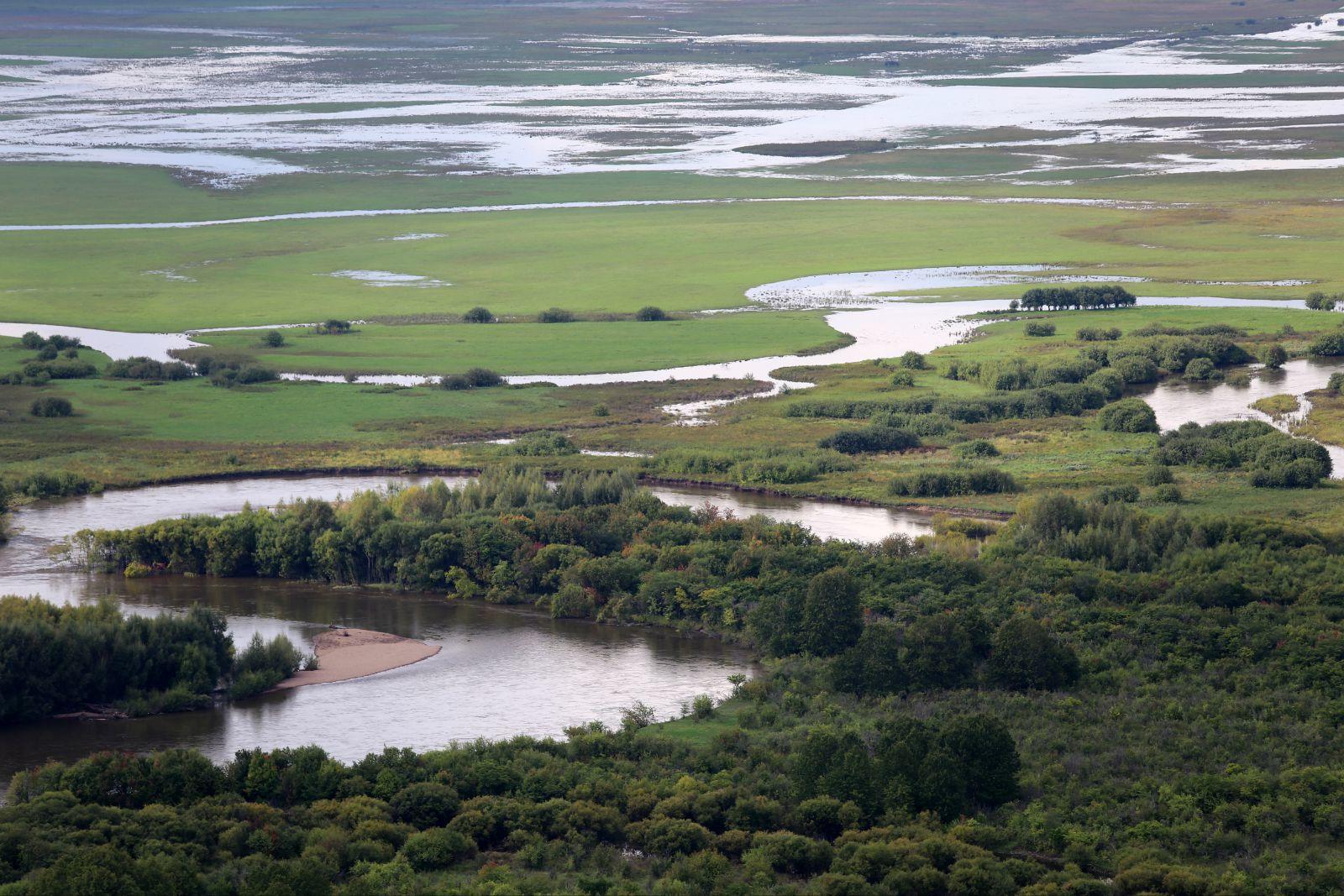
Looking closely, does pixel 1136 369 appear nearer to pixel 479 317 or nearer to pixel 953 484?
pixel 953 484

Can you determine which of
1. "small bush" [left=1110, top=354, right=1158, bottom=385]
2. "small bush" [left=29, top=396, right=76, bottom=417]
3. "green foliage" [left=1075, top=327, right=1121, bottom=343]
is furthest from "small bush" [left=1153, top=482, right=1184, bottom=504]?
"small bush" [left=29, top=396, right=76, bottom=417]

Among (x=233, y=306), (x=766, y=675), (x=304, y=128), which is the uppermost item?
(x=304, y=128)

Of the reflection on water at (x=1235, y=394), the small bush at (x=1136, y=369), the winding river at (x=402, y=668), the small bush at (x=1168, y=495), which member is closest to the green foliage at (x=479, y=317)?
the small bush at (x=1136, y=369)

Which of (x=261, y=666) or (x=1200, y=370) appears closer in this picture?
(x=261, y=666)

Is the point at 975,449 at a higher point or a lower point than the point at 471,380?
lower

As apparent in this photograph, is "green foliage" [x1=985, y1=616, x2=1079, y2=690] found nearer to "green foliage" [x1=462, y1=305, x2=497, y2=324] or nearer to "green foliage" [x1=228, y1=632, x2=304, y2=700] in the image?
"green foliage" [x1=228, y1=632, x2=304, y2=700]

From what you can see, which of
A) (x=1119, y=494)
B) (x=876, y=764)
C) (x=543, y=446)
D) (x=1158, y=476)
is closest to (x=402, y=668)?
(x=876, y=764)

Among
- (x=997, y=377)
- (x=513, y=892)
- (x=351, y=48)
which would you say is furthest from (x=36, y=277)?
(x=351, y=48)

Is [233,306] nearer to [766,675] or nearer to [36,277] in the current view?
[36,277]
